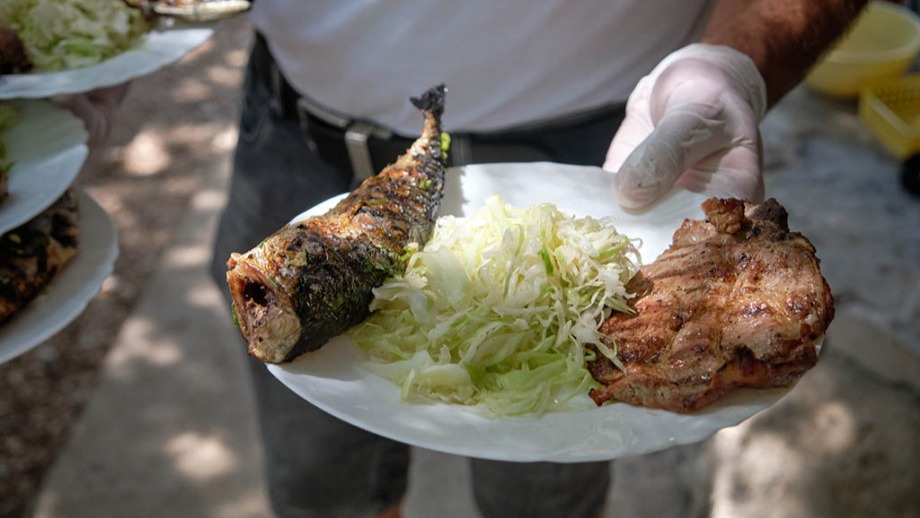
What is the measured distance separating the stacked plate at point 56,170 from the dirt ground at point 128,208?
295 mm

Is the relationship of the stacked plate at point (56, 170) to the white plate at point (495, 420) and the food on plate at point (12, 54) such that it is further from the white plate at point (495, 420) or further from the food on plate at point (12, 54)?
the white plate at point (495, 420)

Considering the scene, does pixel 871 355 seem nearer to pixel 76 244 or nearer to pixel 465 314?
pixel 465 314

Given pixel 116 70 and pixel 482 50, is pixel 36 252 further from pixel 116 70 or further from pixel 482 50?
pixel 482 50

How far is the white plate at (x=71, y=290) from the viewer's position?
8.37 ft

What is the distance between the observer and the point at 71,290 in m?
2.79

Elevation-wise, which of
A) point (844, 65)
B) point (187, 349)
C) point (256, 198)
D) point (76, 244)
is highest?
point (76, 244)

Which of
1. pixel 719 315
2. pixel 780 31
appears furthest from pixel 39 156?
pixel 780 31

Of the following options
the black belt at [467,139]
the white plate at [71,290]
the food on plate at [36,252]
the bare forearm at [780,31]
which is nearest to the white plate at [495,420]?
the white plate at [71,290]

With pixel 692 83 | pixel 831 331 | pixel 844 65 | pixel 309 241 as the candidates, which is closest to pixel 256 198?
pixel 309 241

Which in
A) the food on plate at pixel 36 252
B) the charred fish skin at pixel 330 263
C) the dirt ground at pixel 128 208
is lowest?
the dirt ground at pixel 128 208

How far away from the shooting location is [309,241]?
2.19m

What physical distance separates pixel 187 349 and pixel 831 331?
4032mm

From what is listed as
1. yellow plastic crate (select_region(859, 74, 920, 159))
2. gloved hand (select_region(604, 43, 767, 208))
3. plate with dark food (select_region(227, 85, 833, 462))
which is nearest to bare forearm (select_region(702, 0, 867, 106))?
gloved hand (select_region(604, 43, 767, 208))

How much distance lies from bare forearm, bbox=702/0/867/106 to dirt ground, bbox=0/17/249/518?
253 centimetres
